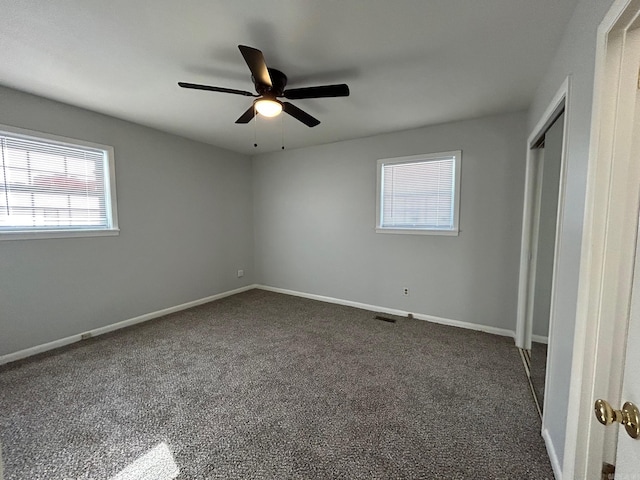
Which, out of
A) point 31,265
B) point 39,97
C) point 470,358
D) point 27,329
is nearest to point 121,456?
point 27,329

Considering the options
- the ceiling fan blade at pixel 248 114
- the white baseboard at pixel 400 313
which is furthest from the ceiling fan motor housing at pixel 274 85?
the white baseboard at pixel 400 313

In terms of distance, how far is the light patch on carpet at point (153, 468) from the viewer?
4.64 feet

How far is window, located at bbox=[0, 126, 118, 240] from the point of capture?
2.53 meters

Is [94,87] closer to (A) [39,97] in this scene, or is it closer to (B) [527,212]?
(A) [39,97]

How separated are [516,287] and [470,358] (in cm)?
106

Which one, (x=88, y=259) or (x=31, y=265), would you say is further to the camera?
(x=88, y=259)

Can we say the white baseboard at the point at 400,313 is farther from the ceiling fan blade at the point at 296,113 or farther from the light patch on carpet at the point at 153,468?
the light patch on carpet at the point at 153,468

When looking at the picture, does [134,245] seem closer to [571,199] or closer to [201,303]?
[201,303]

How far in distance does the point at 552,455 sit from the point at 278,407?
164 centimetres

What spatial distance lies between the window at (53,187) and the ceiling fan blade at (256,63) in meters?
2.44

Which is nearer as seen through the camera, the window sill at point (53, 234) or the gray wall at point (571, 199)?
the gray wall at point (571, 199)

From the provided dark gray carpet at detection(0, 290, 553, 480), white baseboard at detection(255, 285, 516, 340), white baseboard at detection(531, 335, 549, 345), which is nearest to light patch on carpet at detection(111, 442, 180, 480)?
dark gray carpet at detection(0, 290, 553, 480)

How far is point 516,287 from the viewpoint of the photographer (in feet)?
9.96

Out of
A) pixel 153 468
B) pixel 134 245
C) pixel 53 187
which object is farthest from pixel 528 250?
pixel 53 187
